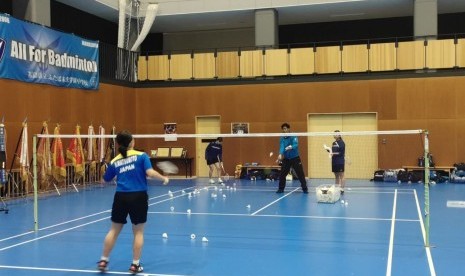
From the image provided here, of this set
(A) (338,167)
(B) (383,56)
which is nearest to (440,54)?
(B) (383,56)

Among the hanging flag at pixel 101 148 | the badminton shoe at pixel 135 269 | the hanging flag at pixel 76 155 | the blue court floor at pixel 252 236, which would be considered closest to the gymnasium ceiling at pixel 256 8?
the hanging flag at pixel 101 148

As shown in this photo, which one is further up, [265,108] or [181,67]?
[181,67]

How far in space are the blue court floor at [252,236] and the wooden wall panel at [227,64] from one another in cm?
926

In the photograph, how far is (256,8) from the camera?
940 inches

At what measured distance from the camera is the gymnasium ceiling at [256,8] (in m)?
23.1

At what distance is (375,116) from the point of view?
22641mm

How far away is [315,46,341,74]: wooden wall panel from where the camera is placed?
74.3ft

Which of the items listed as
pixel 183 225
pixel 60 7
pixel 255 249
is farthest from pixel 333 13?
pixel 255 249

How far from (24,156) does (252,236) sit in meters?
9.39

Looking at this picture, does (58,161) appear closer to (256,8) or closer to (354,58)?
(256,8)

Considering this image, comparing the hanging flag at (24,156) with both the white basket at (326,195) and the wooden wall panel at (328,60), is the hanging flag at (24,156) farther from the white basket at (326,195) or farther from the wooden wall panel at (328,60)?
the wooden wall panel at (328,60)

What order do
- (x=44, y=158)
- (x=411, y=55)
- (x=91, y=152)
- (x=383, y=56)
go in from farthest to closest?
(x=383, y=56), (x=411, y=55), (x=91, y=152), (x=44, y=158)

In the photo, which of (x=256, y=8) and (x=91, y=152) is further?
(x=256, y=8)

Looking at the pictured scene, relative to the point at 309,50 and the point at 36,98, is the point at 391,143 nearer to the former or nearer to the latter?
the point at 309,50
